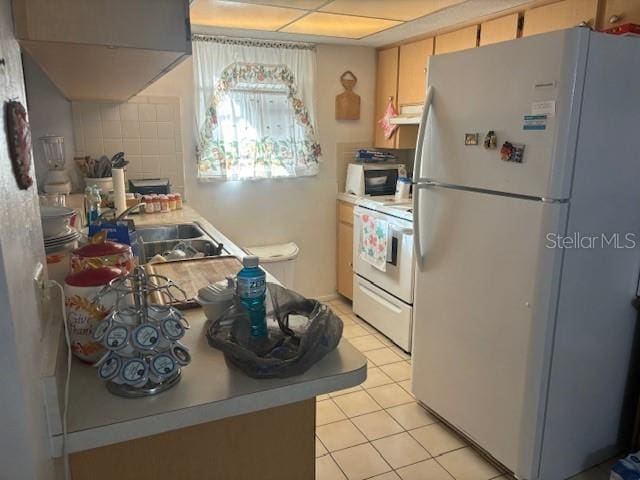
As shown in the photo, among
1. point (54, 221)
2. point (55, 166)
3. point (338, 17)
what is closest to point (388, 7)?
point (338, 17)

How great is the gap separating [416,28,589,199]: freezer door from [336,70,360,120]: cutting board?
1.67 meters

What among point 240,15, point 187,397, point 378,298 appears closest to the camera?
point 187,397

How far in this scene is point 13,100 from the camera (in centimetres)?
79

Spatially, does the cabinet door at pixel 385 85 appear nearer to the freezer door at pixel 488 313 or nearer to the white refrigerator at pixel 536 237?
the white refrigerator at pixel 536 237

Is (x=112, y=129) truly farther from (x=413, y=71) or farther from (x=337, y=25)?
(x=413, y=71)

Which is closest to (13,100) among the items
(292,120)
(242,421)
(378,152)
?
(242,421)

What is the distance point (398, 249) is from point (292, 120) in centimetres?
133

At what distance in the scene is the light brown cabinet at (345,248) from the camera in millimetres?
3807

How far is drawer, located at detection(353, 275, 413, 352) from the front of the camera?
3078 millimetres

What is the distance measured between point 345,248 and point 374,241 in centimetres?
67

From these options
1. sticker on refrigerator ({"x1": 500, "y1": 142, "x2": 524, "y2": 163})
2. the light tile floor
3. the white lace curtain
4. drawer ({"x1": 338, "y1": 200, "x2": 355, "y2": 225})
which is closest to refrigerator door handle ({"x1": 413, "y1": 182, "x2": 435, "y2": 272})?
sticker on refrigerator ({"x1": 500, "y1": 142, "x2": 524, "y2": 163})

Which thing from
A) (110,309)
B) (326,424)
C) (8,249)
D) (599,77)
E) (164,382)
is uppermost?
(599,77)

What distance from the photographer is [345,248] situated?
12.8 ft

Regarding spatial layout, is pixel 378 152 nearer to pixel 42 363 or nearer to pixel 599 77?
pixel 599 77
